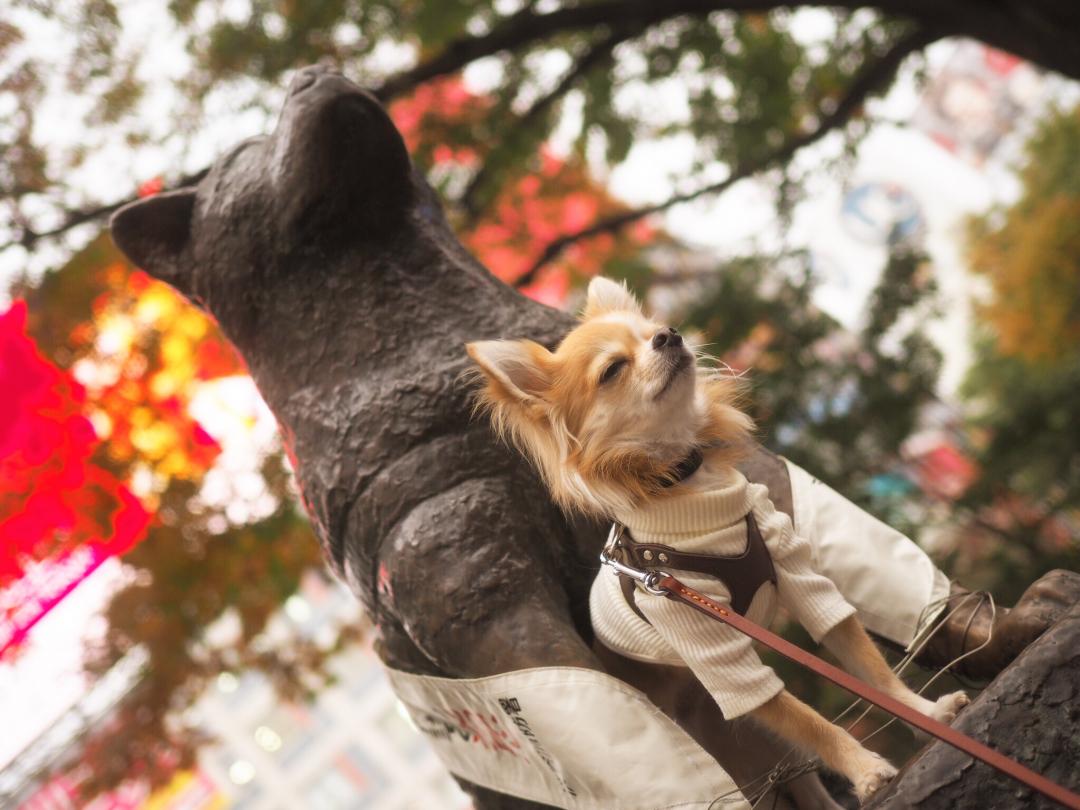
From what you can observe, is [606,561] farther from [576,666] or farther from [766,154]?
[766,154]

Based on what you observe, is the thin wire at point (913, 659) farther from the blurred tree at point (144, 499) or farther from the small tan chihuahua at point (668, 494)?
the blurred tree at point (144, 499)

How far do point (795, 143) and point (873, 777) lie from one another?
466 cm

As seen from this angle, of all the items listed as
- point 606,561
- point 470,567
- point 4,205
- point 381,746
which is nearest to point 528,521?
point 470,567

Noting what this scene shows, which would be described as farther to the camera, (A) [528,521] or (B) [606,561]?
(A) [528,521]

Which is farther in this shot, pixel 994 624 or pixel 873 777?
pixel 994 624

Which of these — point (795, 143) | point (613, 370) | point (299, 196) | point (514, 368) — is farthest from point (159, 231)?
point (795, 143)

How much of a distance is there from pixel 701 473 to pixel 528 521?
47cm

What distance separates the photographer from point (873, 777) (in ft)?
5.28

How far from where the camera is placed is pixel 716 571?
1.74 m

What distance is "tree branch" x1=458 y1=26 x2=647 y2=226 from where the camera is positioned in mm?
4992

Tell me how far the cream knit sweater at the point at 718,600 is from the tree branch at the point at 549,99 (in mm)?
3742

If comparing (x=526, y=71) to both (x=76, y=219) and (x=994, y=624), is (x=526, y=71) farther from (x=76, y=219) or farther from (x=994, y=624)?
(x=994, y=624)

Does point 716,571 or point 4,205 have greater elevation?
point 4,205

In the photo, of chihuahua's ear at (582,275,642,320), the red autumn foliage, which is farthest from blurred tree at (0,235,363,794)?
chihuahua's ear at (582,275,642,320)
